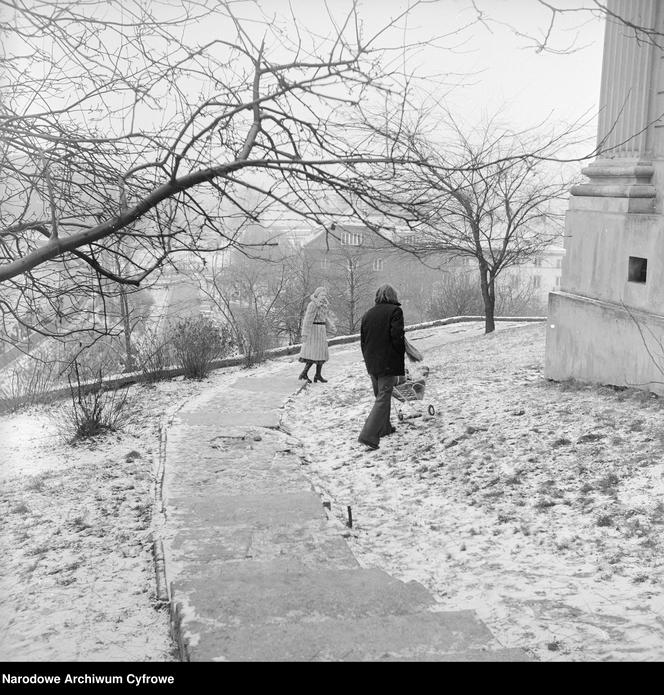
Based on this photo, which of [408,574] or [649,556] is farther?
[408,574]

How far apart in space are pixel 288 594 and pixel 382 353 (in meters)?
4.43

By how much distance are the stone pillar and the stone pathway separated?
3.68m

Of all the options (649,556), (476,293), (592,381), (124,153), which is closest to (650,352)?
(592,381)

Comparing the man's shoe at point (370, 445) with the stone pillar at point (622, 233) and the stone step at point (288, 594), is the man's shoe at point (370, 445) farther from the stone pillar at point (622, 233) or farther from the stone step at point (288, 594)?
the stone step at point (288, 594)

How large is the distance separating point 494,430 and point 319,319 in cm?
531

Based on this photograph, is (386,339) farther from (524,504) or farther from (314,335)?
(314,335)

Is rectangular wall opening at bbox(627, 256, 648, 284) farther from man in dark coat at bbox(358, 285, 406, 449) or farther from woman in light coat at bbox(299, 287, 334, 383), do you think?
woman in light coat at bbox(299, 287, 334, 383)

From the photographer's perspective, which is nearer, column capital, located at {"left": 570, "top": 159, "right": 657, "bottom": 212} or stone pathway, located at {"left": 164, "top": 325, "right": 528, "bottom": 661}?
stone pathway, located at {"left": 164, "top": 325, "right": 528, "bottom": 661}

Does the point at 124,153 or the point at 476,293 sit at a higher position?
the point at 124,153

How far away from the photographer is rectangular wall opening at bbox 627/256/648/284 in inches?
338

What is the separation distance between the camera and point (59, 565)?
5.38 meters

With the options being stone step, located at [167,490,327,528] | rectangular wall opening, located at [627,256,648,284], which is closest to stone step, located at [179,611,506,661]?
stone step, located at [167,490,327,528]

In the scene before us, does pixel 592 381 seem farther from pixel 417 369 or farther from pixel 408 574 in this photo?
pixel 408 574

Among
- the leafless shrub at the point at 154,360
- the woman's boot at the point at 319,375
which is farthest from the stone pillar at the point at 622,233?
the leafless shrub at the point at 154,360
